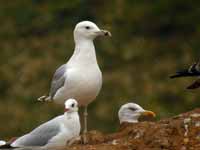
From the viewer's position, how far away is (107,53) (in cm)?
1900

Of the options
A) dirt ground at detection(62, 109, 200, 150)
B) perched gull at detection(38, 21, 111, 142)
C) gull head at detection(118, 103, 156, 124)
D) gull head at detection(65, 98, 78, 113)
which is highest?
perched gull at detection(38, 21, 111, 142)

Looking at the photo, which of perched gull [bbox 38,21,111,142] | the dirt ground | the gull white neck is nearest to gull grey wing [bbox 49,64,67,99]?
perched gull [bbox 38,21,111,142]

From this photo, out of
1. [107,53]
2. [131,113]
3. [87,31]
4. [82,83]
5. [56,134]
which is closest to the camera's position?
[56,134]

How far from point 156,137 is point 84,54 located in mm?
1234

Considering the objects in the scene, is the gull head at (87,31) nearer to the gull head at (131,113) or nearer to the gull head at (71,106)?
the gull head at (131,113)

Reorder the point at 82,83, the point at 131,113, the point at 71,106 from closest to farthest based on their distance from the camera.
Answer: the point at 71,106, the point at 82,83, the point at 131,113

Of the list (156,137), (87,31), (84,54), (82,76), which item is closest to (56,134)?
(156,137)

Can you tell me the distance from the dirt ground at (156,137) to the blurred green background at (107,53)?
6.65 metres

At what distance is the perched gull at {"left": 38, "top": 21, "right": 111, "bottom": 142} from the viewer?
32.8ft

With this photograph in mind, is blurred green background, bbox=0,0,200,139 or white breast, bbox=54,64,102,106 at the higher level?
blurred green background, bbox=0,0,200,139

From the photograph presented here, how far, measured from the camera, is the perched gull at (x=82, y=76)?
32.8 feet

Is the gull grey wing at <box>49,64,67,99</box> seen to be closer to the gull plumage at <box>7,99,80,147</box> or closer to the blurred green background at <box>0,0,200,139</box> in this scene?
the gull plumage at <box>7,99,80,147</box>

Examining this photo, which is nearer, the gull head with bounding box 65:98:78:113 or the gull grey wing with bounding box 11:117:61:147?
the gull grey wing with bounding box 11:117:61:147

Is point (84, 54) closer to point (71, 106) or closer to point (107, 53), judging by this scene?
point (71, 106)
